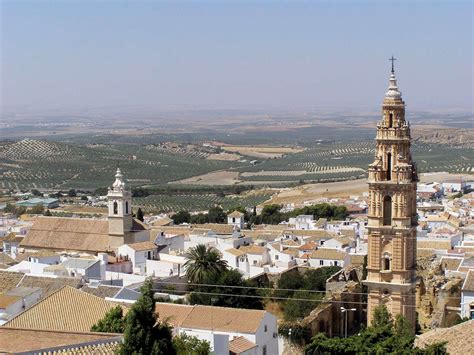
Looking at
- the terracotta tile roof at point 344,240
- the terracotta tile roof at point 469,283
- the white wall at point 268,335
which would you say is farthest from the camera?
the terracotta tile roof at point 344,240

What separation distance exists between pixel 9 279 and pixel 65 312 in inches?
260

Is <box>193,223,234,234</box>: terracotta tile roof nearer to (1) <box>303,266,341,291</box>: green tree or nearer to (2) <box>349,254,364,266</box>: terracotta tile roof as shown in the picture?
(2) <box>349,254,364,266</box>: terracotta tile roof

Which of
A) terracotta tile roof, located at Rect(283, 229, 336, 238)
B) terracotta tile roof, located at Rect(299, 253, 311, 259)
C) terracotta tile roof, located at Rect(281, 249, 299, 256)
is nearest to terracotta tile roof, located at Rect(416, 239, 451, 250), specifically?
terracotta tile roof, located at Rect(283, 229, 336, 238)

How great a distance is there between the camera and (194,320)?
66.6 ft

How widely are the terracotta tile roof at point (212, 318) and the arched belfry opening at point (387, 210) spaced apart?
425 cm

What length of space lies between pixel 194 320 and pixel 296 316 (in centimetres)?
524

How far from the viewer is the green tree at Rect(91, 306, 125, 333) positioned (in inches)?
671

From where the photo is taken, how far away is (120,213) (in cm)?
3612

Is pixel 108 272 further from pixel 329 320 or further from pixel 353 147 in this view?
pixel 353 147

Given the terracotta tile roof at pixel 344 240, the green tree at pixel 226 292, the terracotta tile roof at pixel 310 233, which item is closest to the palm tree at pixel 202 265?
the green tree at pixel 226 292

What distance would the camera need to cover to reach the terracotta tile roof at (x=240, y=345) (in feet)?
62.0

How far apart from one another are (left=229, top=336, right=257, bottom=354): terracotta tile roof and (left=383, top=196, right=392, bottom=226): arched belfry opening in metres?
5.18

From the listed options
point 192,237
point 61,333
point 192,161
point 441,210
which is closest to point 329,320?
point 61,333

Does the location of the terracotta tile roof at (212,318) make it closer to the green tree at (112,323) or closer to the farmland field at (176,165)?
the green tree at (112,323)
